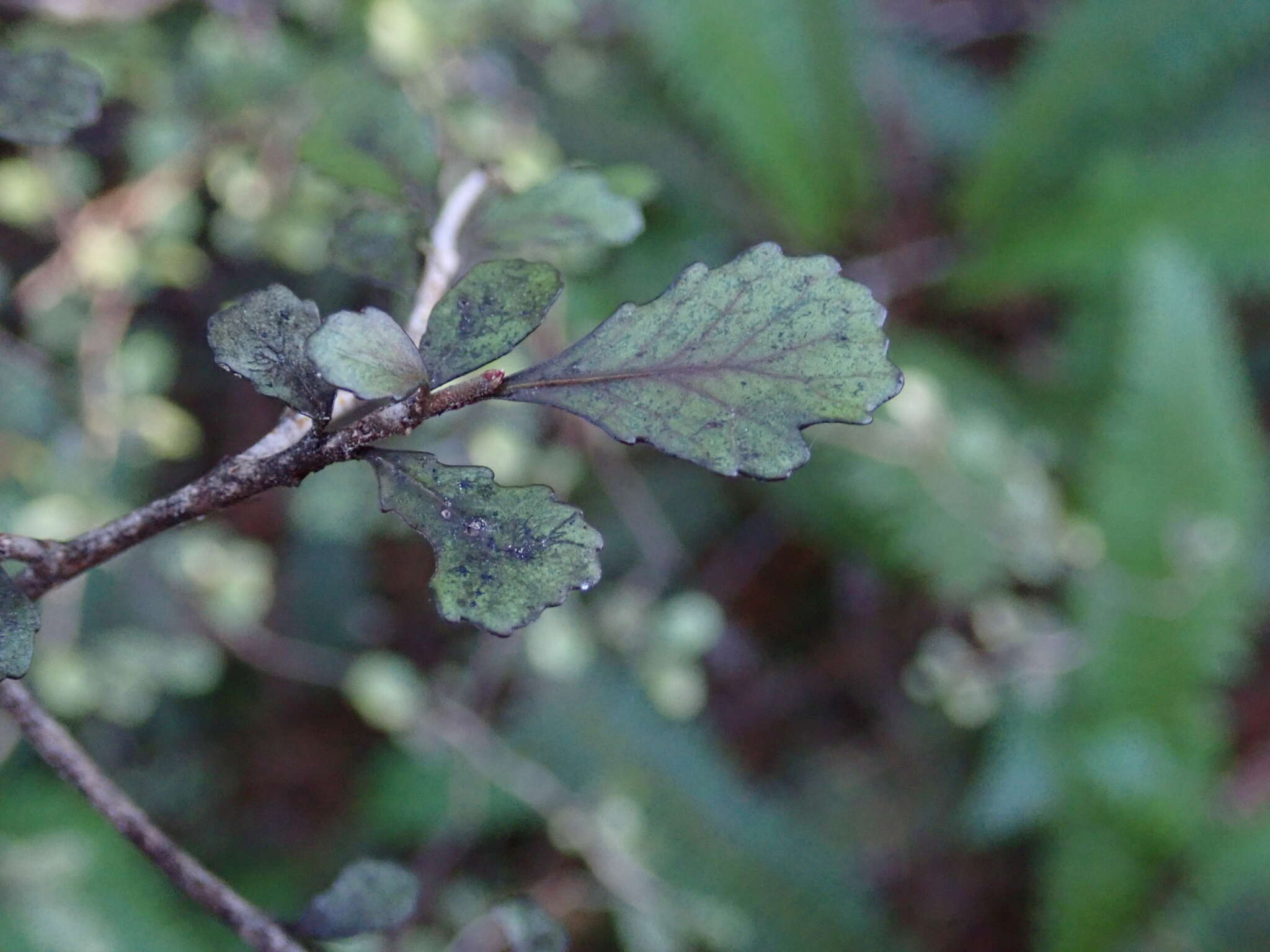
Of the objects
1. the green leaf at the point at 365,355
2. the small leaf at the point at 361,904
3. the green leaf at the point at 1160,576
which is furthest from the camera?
the green leaf at the point at 1160,576

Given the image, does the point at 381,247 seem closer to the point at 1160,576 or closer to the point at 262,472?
the point at 262,472

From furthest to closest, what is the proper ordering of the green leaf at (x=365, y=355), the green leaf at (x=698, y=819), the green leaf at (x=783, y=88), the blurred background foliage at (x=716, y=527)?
the green leaf at (x=783, y=88) < the green leaf at (x=698, y=819) < the blurred background foliage at (x=716, y=527) < the green leaf at (x=365, y=355)

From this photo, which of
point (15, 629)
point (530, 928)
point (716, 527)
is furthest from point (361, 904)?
point (716, 527)

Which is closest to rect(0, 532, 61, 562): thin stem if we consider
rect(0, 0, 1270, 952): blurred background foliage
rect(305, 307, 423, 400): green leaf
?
rect(305, 307, 423, 400): green leaf

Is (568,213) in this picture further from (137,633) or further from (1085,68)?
(1085,68)

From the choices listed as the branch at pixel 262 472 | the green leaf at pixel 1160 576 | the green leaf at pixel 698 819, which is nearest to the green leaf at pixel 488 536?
the branch at pixel 262 472

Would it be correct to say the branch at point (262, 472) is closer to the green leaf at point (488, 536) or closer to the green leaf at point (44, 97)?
the green leaf at point (488, 536)

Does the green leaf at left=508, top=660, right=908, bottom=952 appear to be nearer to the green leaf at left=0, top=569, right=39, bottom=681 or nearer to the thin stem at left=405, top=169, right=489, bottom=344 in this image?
the thin stem at left=405, top=169, right=489, bottom=344
